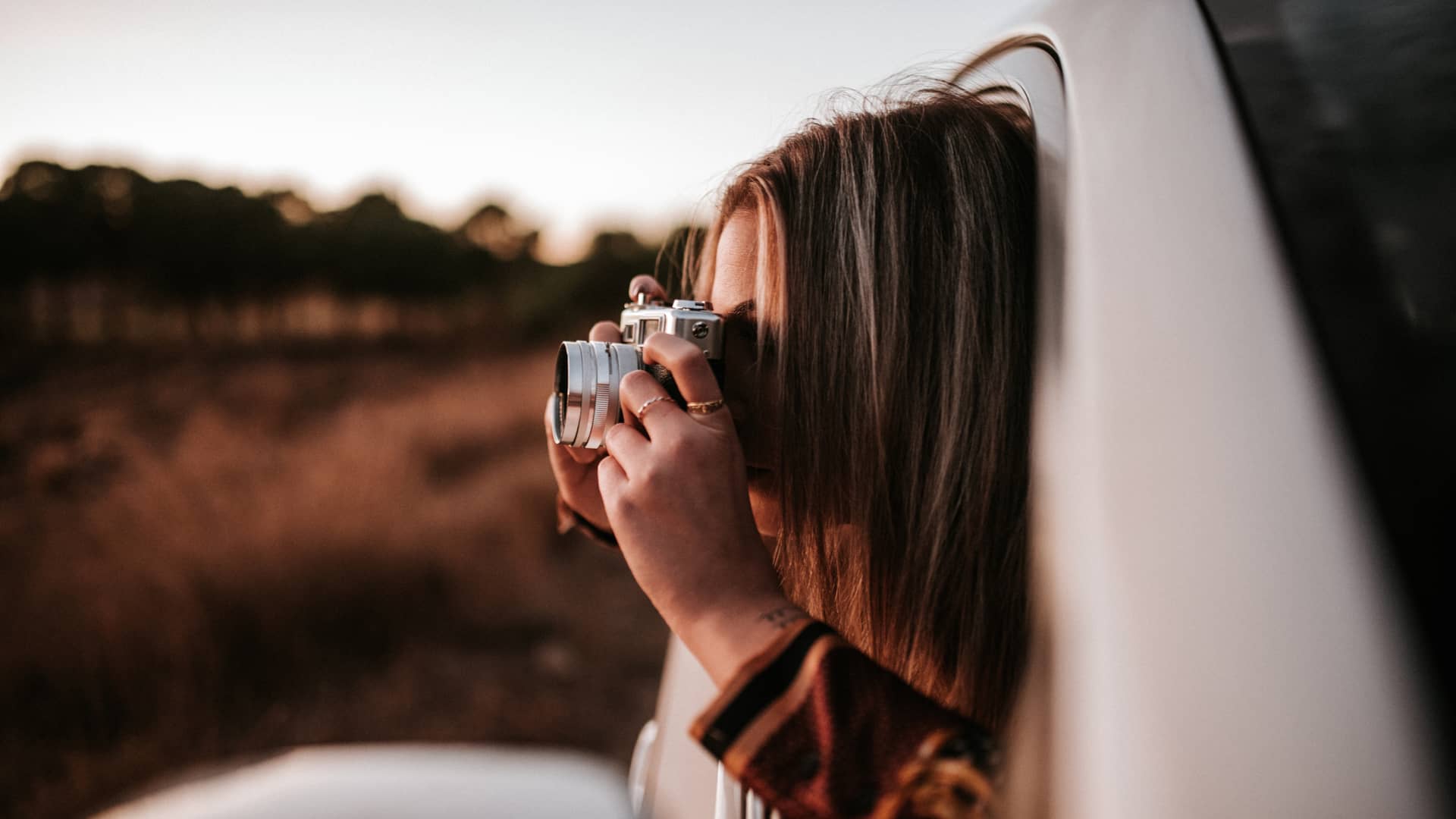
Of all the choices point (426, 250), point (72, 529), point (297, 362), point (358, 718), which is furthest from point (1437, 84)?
point (426, 250)

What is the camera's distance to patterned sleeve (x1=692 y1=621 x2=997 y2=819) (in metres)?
0.54

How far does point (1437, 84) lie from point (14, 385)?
7.22 metres

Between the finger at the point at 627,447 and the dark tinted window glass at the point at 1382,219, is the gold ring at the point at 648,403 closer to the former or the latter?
the finger at the point at 627,447

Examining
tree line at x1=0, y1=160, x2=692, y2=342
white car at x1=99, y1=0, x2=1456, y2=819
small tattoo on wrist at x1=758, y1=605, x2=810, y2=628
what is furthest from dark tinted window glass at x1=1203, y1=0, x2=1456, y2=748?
tree line at x1=0, y1=160, x2=692, y2=342

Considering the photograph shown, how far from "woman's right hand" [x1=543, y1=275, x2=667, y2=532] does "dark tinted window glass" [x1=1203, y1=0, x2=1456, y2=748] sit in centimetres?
83

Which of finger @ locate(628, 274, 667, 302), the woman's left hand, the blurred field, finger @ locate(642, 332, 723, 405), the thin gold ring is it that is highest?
finger @ locate(628, 274, 667, 302)

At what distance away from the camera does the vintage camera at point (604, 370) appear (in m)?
0.90

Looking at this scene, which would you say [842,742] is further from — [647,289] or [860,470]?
[647,289]

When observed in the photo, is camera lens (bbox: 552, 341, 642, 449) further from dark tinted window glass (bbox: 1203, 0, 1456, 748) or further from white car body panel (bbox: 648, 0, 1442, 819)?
dark tinted window glass (bbox: 1203, 0, 1456, 748)

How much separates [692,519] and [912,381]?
26 cm

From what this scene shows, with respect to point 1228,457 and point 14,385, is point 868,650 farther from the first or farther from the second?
point 14,385

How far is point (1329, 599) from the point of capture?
1.48 feet

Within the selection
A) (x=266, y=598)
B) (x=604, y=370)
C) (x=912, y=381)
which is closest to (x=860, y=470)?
(x=912, y=381)

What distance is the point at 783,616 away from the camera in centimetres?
63
